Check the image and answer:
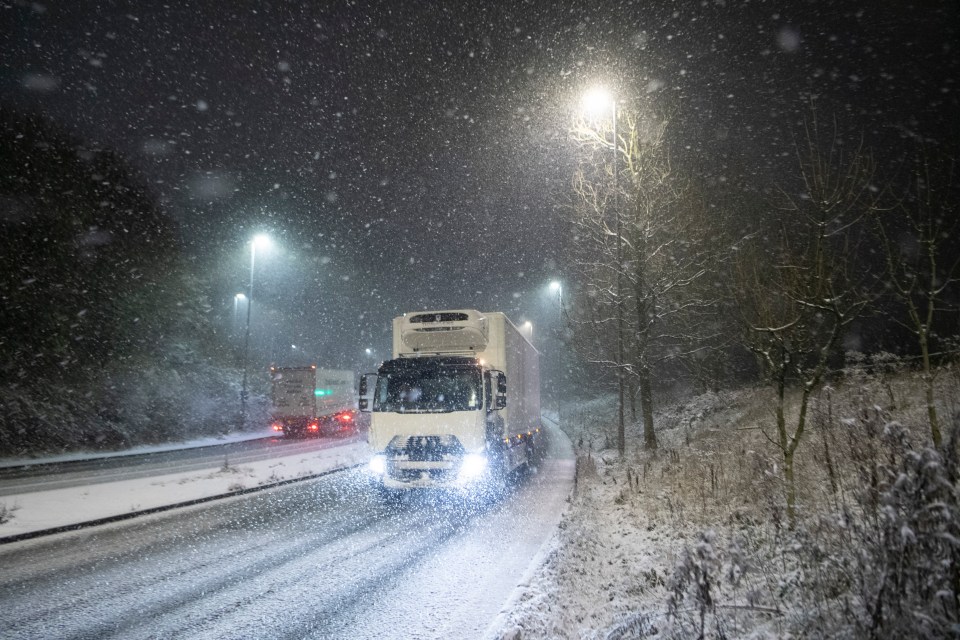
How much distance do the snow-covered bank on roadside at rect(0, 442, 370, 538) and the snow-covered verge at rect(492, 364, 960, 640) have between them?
26.1 ft

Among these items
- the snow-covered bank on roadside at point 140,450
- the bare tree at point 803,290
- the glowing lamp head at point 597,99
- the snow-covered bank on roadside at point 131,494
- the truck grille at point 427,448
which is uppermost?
the glowing lamp head at point 597,99

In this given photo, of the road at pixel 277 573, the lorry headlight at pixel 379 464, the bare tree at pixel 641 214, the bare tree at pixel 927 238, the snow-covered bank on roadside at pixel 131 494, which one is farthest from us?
the bare tree at pixel 641 214

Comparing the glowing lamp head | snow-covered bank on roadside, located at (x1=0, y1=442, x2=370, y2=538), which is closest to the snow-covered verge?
snow-covered bank on roadside, located at (x1=0, y1=442, x2=370, y2=538)

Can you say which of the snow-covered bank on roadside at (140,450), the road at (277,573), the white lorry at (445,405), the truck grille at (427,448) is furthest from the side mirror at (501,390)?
the snow-covered bank on roadside at (140,450)

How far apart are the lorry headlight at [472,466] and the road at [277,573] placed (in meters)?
0.74

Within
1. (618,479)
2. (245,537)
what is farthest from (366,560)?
(618,479)

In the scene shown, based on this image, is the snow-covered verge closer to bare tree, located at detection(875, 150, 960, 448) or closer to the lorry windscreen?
bare tree, located at detection(875, 150, 960, 448)

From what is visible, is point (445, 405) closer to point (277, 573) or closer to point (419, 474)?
point (419, 474)

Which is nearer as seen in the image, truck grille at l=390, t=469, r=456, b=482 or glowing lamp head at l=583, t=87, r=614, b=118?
truck grille at l=390, t=469, r=456, b=482

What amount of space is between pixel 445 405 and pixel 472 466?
1.33 metres

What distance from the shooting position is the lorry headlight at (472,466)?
9.65m

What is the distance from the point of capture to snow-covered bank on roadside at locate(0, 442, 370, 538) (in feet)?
28.0

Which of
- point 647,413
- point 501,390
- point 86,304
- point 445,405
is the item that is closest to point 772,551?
point 445,405

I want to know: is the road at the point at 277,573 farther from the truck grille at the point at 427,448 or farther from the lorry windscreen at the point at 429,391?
the lorry windscreen at the point at 429,391
